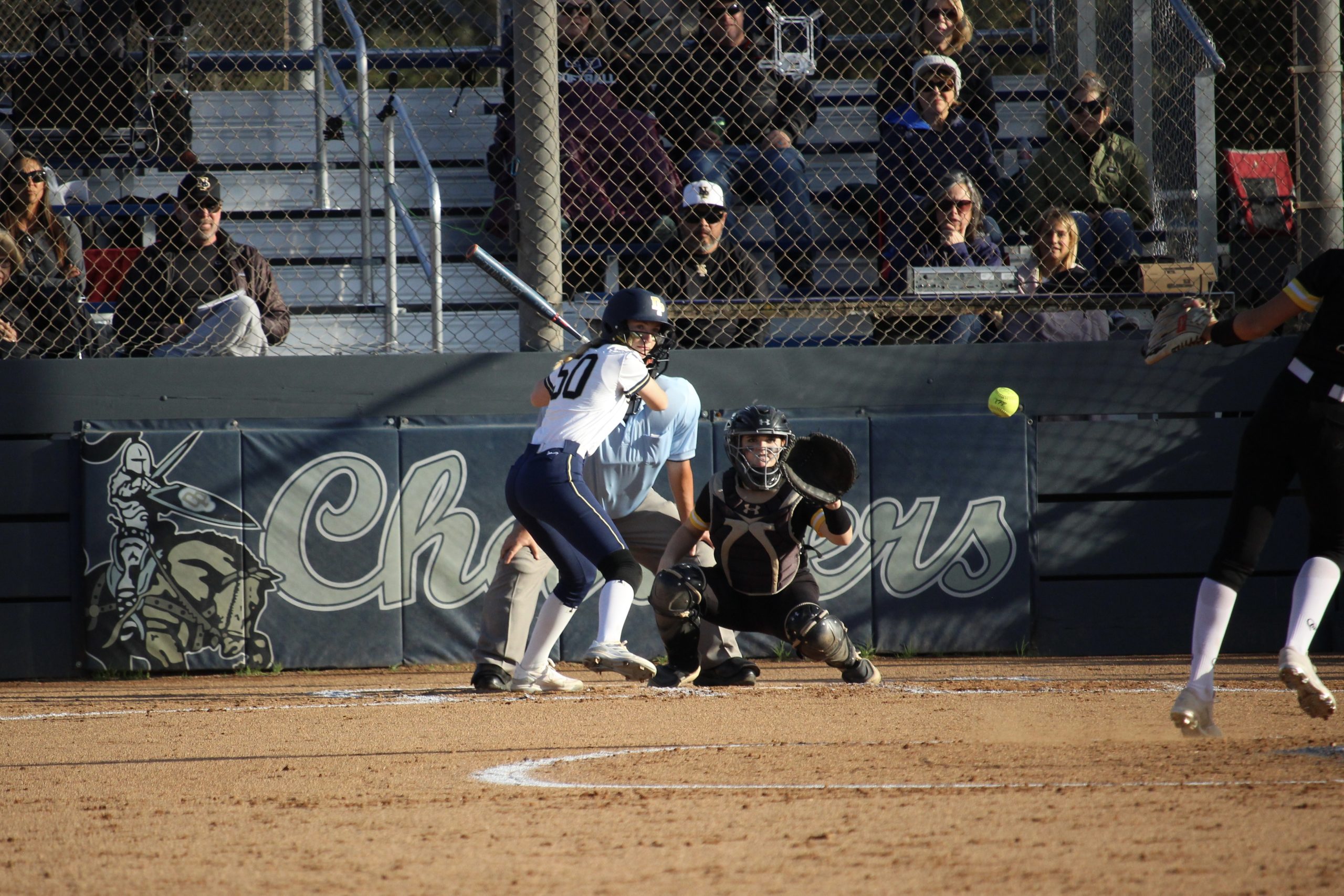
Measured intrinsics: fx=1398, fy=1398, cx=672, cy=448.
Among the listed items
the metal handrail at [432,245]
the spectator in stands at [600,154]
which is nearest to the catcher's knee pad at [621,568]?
the metal handrail at [432,245]

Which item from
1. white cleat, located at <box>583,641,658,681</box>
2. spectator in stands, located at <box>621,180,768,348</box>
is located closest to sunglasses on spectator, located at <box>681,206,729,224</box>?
spectator in stands, located at <box>621,180,768,348</box>

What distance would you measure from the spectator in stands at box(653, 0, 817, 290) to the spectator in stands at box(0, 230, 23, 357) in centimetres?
391

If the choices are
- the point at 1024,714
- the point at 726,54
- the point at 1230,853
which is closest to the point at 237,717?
the point at 1024,714

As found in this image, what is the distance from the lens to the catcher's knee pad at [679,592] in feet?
19.7

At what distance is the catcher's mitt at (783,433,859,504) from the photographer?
6164 mm

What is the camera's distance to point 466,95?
11.2 m

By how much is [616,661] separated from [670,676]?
74 centimetres

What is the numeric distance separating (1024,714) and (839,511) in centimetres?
118

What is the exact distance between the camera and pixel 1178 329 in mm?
4883

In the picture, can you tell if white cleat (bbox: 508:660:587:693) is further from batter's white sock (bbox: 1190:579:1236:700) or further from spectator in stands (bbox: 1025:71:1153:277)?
spectator in stands (bbox: 1025:71:1153:277)

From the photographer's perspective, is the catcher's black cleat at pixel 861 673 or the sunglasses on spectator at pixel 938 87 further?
the sunglasses on spectator at pixel 938 87

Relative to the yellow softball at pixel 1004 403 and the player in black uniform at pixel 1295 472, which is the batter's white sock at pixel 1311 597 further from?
the yellow softball at pixel 1004 403

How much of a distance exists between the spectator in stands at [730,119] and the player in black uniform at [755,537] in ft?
9.11

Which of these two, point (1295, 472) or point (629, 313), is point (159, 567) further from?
point (1295, 472)
